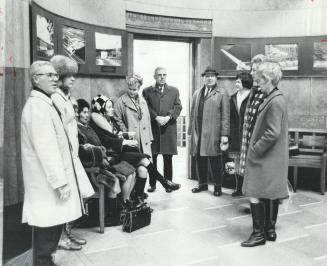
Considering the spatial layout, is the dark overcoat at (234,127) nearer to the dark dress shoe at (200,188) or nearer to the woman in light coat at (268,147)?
the dark dress shoe at (200,188)

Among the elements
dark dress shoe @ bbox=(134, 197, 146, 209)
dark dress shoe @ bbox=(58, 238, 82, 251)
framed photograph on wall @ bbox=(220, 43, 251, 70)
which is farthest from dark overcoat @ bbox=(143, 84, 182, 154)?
dark dress shoe @ bbox=(58, 238, 82, 251)

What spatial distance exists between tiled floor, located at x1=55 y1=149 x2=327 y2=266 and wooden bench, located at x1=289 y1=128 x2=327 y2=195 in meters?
0.66

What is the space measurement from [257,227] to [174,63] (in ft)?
23.9

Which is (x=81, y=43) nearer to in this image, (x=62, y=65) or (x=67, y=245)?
(x=62, y=65)

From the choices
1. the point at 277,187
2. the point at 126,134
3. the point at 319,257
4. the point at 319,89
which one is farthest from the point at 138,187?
the point at 319,89

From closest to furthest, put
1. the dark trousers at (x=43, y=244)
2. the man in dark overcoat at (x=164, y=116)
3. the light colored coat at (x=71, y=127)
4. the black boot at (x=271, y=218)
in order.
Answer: the dark trousers at (x=43, y=244), the light colored coat at (x=71, y=127), the black boot at (x=271, y=218), the man in dark overcoat at (x=164, y=116)

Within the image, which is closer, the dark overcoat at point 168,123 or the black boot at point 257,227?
the black boot at point 257,227

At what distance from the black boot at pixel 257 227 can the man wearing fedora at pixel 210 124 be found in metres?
1.80

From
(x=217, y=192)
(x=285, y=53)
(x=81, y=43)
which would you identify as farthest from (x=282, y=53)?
(x=81, y=43)

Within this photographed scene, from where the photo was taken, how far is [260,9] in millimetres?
6621

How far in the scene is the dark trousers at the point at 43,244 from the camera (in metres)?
2.70

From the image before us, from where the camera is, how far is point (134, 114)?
16.9 ft

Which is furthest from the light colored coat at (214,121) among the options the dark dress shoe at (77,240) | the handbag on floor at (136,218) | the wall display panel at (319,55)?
the dark dress shoe at (77,240)

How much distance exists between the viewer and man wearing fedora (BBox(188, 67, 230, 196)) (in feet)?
17.6
